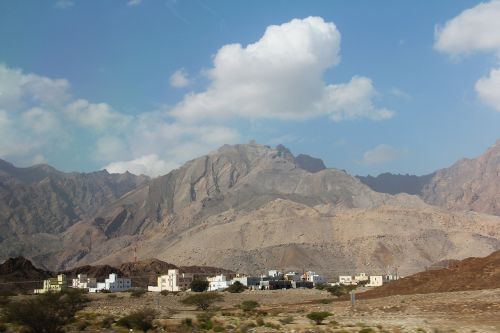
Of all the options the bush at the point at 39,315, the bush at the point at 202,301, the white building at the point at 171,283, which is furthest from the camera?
the white building at the point at 171,283

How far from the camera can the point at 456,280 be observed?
197ft

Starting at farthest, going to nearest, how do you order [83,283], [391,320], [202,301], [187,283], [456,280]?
[187,283] < [83,283] < [202,301] < [456,280] < [391,320]

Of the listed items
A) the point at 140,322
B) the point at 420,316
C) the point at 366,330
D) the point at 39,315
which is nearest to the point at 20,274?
the point at 140,322

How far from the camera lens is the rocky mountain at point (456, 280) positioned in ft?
184

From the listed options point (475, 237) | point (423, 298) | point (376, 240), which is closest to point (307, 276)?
point (376, 240)

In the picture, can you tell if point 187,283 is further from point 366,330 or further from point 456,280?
point 366,330

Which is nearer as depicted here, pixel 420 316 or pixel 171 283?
pixel 420 316

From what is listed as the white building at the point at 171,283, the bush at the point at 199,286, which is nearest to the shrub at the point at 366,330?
the bush at the point at 199,286

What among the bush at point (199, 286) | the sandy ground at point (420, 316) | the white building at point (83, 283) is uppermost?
the white building at point (83, 283)

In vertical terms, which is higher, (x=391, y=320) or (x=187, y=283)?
(x=187, y=283)

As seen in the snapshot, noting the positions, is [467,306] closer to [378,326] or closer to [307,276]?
[378,326]

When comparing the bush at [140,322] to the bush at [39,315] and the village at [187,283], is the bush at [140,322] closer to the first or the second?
the bush at [39,315]

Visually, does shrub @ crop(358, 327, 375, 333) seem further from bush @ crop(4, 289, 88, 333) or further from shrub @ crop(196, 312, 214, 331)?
bush @ crop(4, 289, 88, 333)

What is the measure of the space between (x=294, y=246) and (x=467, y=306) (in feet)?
512
